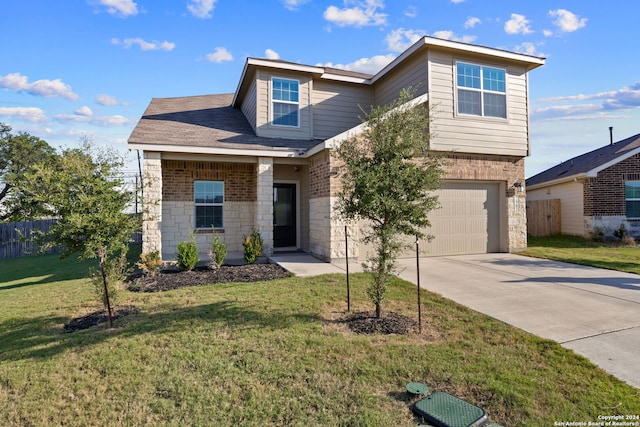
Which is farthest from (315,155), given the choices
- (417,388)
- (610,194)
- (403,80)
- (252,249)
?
(610,194)

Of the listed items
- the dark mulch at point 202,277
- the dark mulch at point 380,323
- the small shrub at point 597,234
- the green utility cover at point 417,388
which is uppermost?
the small shrub at point 597,234

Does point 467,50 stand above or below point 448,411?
above

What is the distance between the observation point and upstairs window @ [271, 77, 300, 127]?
11.3 m

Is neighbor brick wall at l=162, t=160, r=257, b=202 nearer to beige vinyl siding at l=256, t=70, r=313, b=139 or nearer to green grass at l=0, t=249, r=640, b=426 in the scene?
beige vinyl siding at l=256, t=70, r=313, b=139

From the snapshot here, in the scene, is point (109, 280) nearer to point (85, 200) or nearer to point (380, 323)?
point (85, 200)

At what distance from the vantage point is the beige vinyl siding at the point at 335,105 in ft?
39.8

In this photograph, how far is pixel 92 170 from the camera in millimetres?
5000

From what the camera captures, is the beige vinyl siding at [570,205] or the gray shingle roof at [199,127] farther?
the beige vinyl siding at [570,205]

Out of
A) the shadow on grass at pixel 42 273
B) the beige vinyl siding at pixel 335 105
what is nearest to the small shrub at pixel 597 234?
the beige vinyl siding at pixel 335 105

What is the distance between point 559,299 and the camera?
5699mm

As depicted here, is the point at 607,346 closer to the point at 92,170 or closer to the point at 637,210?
the point at 92,170

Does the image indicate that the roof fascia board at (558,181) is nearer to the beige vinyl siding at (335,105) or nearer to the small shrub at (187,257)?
the beige vinyl siding at (335,105)

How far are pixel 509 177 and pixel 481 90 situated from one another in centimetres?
293

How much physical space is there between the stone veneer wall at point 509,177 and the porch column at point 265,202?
603 centimetres
